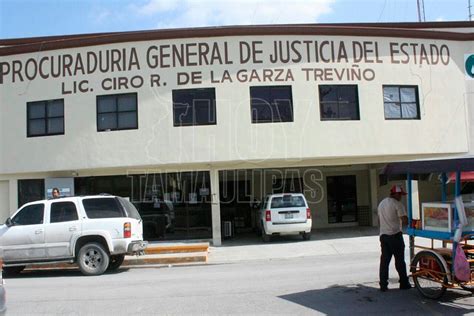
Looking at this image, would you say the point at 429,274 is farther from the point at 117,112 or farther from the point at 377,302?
the point at 117,112

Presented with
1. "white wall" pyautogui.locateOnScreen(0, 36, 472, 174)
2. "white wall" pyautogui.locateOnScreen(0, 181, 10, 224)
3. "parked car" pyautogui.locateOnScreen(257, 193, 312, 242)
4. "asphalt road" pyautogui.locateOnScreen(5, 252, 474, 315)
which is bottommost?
"asphalt road" pyautogui.locateOnScreen(5, 252, 474, 315)

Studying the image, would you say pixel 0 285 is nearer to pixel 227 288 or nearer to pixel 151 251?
pixel 227 288

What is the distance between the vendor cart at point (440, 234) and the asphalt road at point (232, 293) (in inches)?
12.7

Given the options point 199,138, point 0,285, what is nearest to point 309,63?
point 199,138

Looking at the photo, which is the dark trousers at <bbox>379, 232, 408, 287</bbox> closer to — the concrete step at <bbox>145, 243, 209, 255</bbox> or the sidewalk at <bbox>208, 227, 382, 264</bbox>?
the sidewalk at <bbox>208, 227, 382, 264</bbox>

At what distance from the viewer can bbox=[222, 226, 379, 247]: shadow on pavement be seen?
19375 mm

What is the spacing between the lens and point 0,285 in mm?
6035

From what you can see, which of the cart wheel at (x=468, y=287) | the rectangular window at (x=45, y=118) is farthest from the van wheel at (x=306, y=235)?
the cart wheel at (x=468, y=287)

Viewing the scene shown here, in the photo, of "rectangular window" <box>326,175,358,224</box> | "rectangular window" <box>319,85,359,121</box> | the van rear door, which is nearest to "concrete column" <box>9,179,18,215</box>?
the van rear door

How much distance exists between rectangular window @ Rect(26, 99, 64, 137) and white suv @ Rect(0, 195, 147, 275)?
6342 mm

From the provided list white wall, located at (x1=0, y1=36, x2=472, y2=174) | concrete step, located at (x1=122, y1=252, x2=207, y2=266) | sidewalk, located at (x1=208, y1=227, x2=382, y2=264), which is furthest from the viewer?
white wall, located at (x1=0, y1=36, x2=472, y2=174)

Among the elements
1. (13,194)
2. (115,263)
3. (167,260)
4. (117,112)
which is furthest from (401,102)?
(13,194)

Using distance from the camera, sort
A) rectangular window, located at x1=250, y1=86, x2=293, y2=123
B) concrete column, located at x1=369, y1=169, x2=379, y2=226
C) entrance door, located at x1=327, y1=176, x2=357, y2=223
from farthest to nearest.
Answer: entrance door, located at x1=327, y1=176, x2=357, y2=223 < concrete column, located at x1=369, y1=169, x2=379, y2=226 < rectangular window, located at x1=250, y1=86, x2=293, y2=123

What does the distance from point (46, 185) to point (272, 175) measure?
10.1 metres
